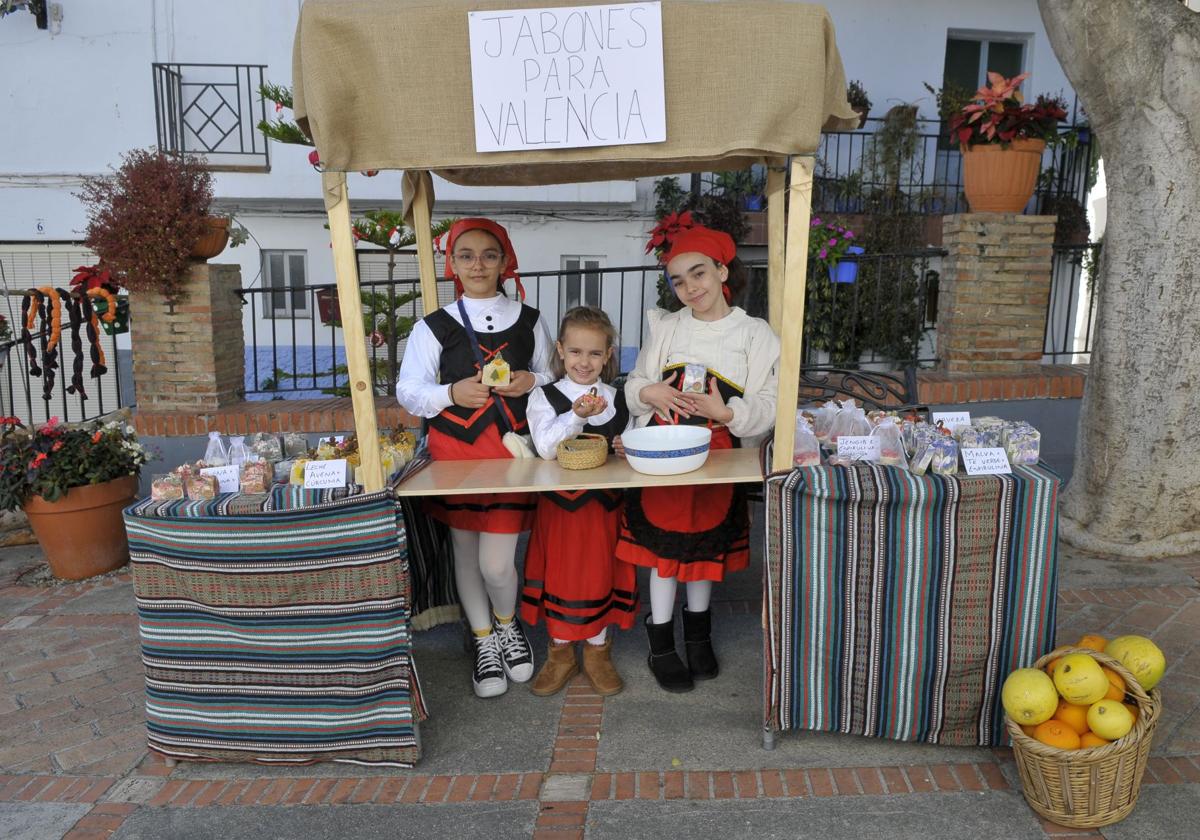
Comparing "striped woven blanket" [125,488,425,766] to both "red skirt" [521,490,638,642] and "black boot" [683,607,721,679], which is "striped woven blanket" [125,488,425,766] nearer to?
"red skirt" [521,490,638,642]

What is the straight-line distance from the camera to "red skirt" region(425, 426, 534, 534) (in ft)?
9.94

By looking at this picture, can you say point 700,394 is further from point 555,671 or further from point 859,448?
point 555,671

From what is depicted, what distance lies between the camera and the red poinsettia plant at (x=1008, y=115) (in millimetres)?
5656

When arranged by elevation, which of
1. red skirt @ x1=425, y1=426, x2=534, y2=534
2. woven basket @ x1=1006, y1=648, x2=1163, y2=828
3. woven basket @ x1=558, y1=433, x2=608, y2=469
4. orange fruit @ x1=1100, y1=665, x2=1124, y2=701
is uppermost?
woven basket @ x1=558, y1=433, x2=608, y2=469

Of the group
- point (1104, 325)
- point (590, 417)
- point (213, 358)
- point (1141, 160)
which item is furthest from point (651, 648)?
point (213, 358)

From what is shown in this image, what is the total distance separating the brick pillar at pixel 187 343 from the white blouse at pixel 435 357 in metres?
2.89

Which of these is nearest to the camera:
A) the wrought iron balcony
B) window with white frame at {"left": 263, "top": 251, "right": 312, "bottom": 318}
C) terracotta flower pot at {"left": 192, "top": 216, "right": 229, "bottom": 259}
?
terracotta flower pot at {"left": 192, "top": 216, "right": 229, "bottom": 259}

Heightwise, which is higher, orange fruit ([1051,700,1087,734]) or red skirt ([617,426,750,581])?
red skirt ([617,426,750,581])

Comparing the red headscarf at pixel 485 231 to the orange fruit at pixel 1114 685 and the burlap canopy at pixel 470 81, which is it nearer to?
the burlap canopy at pixel 470 81

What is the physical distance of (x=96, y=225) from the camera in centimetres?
505

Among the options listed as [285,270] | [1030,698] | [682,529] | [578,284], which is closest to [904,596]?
[1030,698]

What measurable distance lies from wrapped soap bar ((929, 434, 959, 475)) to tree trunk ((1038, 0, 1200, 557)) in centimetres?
232

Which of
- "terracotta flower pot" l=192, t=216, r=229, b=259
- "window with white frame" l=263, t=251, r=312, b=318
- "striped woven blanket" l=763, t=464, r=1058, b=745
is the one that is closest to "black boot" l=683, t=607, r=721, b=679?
"striped woven blanket" l=763, t=464, r=1058, b=745

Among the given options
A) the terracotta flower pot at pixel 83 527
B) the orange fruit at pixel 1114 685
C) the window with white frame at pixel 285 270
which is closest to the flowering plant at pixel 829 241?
the orange fruit at pixel 1114 685
